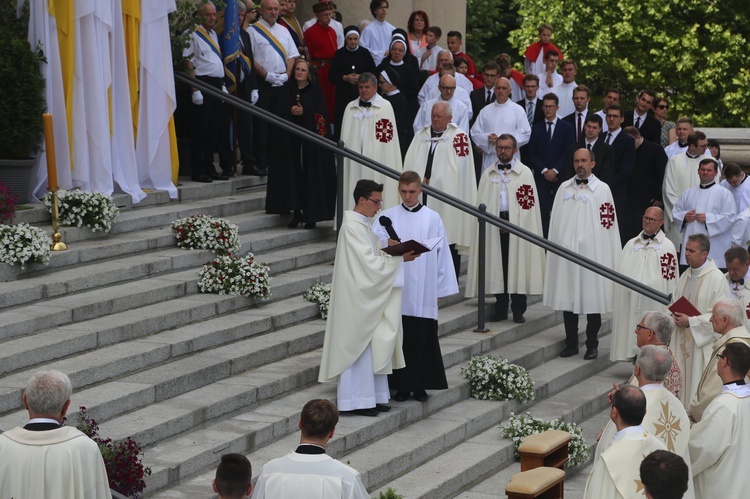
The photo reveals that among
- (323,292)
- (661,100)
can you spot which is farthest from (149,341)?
(661,100)

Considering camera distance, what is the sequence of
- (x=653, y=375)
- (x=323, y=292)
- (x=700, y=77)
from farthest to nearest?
(x=700, y=77), (x=323, y=292), (x=653, y=375)

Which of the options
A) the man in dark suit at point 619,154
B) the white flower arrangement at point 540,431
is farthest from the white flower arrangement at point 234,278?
the man in dark suit at point 619,154

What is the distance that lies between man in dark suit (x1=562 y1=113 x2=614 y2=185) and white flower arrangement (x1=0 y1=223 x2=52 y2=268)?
5.81 m

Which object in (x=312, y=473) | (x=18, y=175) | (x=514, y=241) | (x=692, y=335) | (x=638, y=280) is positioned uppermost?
(x=18, y=175)

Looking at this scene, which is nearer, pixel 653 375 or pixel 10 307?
pixel 653 375

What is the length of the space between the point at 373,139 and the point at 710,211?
3686 millimetres

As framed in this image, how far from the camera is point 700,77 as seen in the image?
27.8 m

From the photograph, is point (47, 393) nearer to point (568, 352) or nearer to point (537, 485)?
point (537, 485)

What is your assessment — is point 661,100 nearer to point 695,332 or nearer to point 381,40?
point 381,40

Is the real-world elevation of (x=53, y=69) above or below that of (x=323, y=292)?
above

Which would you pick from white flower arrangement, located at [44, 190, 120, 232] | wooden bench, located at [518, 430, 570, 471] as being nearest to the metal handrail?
white flower arrangement, located at [44, 190, 120, 232]

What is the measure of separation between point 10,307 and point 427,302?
10.6 ft

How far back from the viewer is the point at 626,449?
6934mm

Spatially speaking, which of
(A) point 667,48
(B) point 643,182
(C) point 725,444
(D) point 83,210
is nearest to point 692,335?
(C) point 725,444
